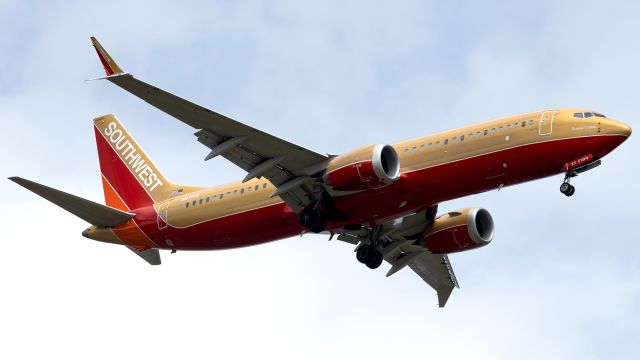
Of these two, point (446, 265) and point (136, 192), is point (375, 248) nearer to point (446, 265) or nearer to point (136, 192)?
point (446, 265)

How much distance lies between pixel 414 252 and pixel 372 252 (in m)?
3.33

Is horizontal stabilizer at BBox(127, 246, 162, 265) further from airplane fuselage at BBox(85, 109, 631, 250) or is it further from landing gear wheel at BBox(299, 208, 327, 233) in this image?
landing gear wheel at BBox(299, 208, 327, 233)

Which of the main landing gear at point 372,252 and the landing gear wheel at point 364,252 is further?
the landing gear wheel at point 364,252

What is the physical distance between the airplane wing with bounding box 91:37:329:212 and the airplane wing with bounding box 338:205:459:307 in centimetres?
588

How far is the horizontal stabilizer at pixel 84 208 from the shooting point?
49.0 m

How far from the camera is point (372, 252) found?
5356 centimetres

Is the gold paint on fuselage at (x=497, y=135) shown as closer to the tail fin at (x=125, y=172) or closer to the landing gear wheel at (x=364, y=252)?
the landing gear wheel at (x=364, y=252)

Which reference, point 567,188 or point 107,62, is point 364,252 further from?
point 107,62

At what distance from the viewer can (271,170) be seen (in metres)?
48.4

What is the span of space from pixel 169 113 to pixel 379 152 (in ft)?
27.3

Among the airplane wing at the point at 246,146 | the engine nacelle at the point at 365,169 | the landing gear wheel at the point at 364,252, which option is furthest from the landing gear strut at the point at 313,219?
the landing gear wheel at the point at 364,252

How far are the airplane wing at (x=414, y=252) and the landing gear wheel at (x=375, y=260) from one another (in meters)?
0.63

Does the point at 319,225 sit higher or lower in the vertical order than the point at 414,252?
lower

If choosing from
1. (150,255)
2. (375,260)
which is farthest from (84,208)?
(375,260)
